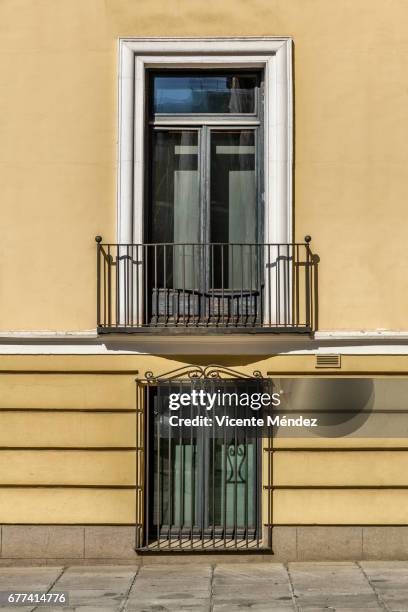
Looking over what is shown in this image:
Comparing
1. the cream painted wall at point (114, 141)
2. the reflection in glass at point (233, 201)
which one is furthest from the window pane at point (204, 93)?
the cream painted wall at point (114, 141)

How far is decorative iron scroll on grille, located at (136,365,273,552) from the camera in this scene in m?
12.2

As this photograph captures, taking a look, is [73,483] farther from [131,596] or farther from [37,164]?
[37,164]

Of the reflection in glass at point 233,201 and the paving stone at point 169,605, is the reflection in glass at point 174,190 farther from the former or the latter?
the paving stone at point 169,605

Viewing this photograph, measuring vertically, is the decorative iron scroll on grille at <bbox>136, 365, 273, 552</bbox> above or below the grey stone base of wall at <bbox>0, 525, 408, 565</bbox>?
above

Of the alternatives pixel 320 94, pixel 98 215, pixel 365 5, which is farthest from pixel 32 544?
pixel 365 5

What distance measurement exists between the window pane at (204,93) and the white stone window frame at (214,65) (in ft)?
1.00

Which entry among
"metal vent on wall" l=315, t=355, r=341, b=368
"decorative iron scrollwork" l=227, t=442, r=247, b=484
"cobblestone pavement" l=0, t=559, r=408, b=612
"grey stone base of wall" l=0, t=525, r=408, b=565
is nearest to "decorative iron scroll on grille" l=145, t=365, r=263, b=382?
"metal vent on wall" l=315, t=355, r=341, b=368

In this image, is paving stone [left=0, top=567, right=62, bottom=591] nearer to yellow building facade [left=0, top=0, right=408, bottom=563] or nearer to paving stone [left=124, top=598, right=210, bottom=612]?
yellow building facade [left=0, top=0, right=408, bottom=563]

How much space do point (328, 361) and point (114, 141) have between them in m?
4.15

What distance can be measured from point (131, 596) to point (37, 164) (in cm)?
576

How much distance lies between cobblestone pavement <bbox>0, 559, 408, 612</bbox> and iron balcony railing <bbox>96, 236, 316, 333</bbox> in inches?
125

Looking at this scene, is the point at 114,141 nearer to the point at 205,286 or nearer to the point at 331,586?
the point at 205,286

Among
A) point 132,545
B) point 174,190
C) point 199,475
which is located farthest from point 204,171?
point 132,545

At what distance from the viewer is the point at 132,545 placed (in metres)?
12.0
